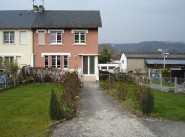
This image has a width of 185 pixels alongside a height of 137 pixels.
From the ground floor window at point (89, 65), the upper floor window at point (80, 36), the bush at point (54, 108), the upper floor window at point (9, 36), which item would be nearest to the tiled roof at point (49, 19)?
the upper floor window at point (80, 36)

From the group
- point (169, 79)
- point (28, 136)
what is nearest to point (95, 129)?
point (28, 136)

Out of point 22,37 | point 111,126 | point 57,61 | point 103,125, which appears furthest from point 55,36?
point 111,126

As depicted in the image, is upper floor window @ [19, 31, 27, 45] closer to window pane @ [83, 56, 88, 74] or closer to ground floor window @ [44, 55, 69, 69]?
ground floor window @ [44, 55, 69, 69]

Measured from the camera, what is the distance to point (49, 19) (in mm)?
40438

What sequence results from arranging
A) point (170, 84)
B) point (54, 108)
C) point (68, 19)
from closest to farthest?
point (54, 108) → point (170, 84) → point (68, 19)

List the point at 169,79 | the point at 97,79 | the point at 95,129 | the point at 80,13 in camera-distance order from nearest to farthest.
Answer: the point at 95,129 → the point at 169,79 → the point at 97,79 → the point at 80,13

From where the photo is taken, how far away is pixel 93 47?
3884cm

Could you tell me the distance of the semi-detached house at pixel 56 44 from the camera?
38750 mm

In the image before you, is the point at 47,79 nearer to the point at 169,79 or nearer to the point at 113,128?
the point at 169,79

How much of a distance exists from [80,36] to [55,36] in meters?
2.75

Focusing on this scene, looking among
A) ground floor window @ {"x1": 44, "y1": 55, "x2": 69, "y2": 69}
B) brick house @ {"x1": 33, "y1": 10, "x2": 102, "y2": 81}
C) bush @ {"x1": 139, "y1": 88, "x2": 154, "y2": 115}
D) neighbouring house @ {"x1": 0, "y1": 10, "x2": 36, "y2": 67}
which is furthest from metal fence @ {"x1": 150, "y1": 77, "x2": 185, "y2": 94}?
neighbouring house @ {"x1": 0, "y1": 10, "x2": 36, "y2": 67}

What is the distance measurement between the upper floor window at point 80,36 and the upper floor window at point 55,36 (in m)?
1.59

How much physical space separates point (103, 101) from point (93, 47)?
1920 cm

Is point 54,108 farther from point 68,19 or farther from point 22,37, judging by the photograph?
point 68,19
